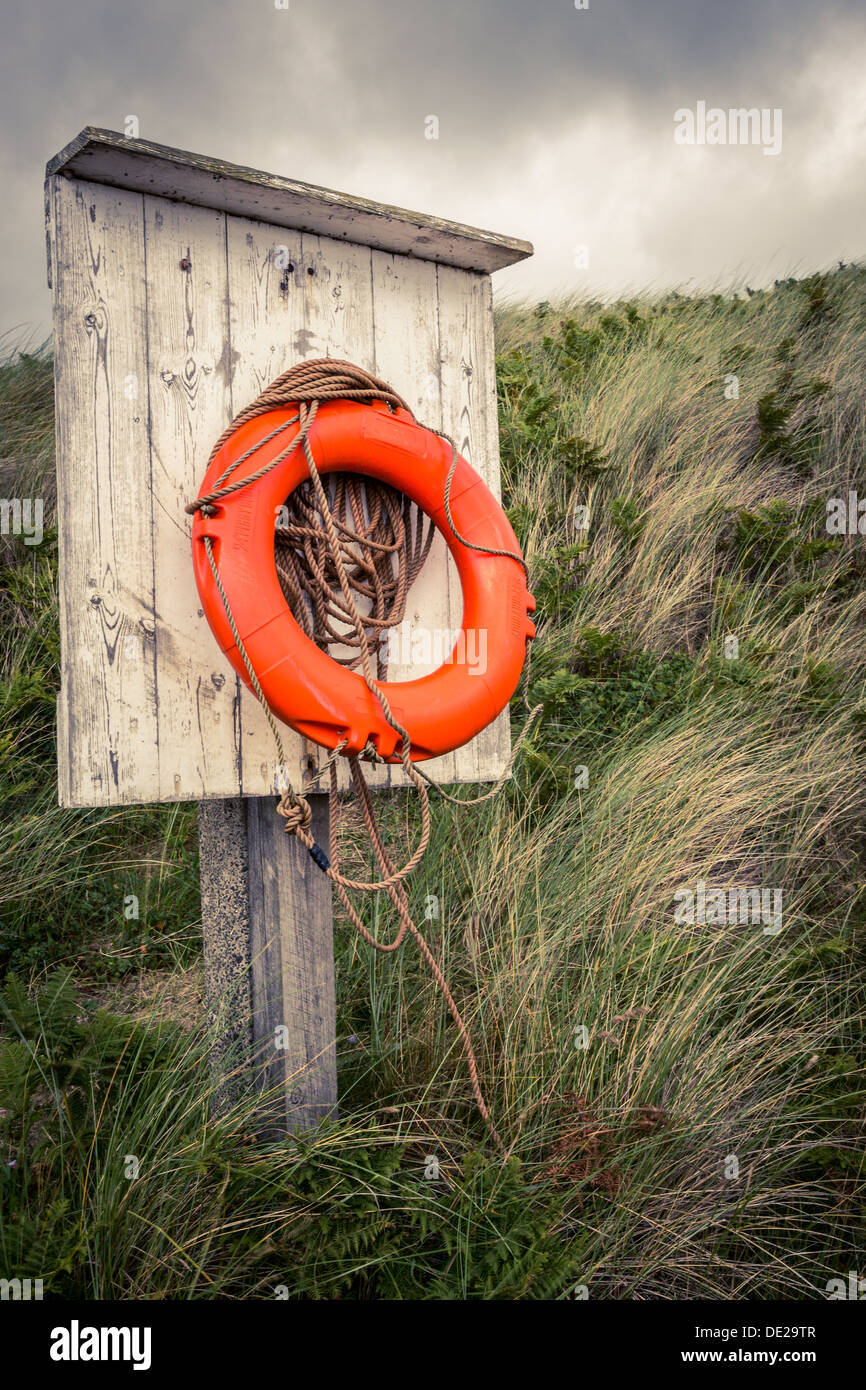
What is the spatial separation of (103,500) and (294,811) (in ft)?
2.51

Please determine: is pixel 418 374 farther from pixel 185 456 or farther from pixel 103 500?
pixel 103 500

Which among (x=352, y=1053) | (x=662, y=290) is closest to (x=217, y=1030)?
(x=352, y=1053)

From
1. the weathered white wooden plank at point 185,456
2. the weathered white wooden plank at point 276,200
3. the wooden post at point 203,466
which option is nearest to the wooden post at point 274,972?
the wooden post at point 203,466

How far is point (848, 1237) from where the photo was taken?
2.15 metres

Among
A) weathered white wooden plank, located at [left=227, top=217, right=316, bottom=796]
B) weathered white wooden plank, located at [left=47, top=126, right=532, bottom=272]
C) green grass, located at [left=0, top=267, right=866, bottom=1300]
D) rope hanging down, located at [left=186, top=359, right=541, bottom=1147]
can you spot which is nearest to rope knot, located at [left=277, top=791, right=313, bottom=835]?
rope hanging down, located at [left=186, top=359, right=541, bottom=1147]

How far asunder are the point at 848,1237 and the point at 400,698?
172 centimetres

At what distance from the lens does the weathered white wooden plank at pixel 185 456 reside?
1.89m

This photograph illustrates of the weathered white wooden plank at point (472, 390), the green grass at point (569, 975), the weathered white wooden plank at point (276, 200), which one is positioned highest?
the weathered white wooden plank at point (276, 200)

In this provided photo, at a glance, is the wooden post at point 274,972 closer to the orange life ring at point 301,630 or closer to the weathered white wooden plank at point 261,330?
the weathered white wooden plank at point 261,330

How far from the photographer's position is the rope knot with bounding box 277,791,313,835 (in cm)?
188

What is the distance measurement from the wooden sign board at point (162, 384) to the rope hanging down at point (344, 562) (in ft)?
0.38

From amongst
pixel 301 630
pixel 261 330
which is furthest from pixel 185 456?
pixel 301 630

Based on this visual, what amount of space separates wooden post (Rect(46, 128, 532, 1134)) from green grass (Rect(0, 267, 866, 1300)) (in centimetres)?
25

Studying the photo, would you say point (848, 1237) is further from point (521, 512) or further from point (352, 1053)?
point (521, 512)
